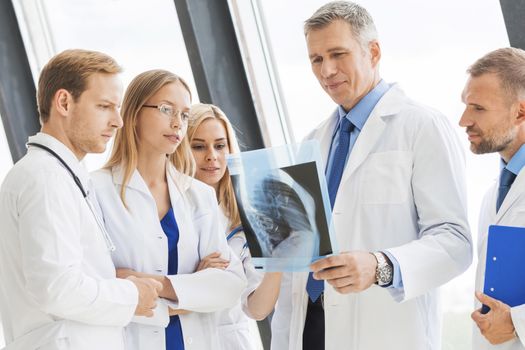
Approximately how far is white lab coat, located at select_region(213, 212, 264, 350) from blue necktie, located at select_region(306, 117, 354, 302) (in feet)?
1.11

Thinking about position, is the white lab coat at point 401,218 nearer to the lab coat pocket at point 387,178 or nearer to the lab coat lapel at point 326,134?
the lab coat pocket at point 387,178

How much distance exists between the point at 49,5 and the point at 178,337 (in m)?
3.10

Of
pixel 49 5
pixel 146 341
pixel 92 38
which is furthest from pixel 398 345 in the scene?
pixel 49 5

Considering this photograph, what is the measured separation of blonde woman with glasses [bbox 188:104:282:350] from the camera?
101 inches

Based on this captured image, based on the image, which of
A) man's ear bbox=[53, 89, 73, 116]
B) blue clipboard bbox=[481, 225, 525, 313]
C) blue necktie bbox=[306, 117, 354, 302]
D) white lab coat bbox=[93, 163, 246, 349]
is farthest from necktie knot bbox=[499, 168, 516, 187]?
man's ear bbox=[53, 89, 73, 116]

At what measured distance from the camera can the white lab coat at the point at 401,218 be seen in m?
2.16

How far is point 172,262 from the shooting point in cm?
255

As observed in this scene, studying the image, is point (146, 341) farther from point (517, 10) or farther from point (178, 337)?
point (517, 10)

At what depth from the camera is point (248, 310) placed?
8.47 ft

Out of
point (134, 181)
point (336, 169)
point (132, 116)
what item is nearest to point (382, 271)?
point (336, 169)

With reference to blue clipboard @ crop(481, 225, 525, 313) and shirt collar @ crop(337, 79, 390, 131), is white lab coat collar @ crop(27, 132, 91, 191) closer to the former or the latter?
shirt collar @ crop(337, 79, 390, 131)

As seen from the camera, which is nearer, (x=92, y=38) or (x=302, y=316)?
(x=302, y=316)

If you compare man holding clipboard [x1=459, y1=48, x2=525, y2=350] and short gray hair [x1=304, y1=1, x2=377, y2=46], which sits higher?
short gray hair [x1=304, y1=1, x2=377, y2=46]

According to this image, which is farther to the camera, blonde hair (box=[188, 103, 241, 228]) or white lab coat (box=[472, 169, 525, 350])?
blonde hair (box=[188, 103, 241, 228])
